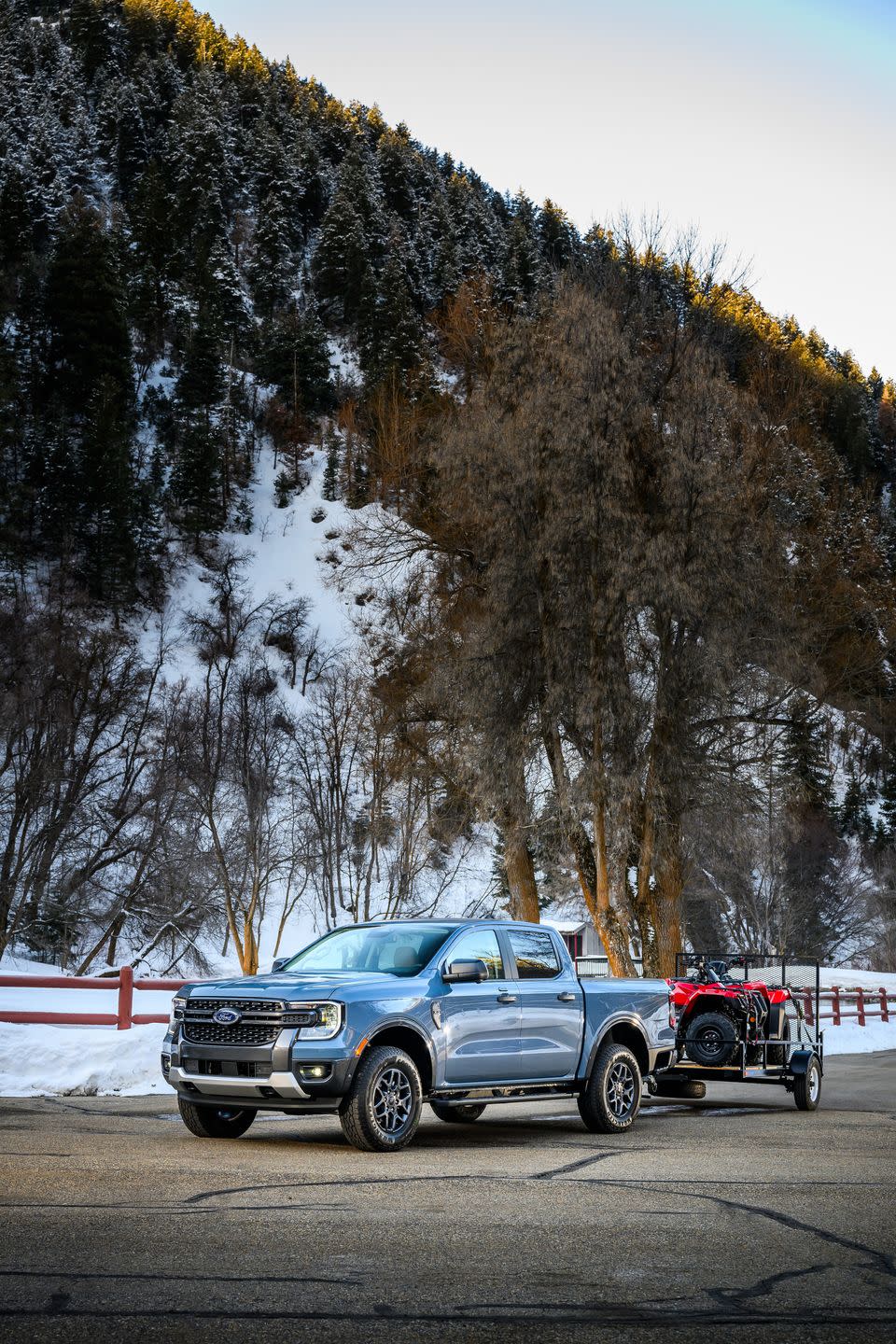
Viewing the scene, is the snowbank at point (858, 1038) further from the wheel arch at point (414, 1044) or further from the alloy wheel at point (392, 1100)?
the alloy wheel at point (392, 1100)

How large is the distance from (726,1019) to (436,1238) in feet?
31.6

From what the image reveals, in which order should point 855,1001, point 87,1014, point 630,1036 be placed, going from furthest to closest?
point 855,1001 < point 87,1014 < point 630,1036

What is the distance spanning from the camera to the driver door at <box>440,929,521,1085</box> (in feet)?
38.2

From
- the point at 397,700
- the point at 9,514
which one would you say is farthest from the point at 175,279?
the point at 397,700

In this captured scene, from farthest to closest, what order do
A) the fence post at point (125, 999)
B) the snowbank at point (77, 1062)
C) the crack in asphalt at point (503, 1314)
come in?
the fence post at point (125, 999)
the snowbank at point (77, 1062)
the crack in asphalt at point (503, 1314)

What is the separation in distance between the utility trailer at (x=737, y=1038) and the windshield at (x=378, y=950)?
4870 millimetres

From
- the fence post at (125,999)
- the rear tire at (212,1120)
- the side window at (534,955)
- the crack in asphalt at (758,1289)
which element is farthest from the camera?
the fence post at (125,999)

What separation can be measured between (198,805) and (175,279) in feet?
223

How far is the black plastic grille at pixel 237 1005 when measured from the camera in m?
10.8

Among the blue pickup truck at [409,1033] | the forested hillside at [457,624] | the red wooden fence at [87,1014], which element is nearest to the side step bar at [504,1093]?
the blue pickup truck at [409,1033]

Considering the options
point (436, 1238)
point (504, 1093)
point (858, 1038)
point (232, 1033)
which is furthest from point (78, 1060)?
point (858, 1038)

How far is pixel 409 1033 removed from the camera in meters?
11.4

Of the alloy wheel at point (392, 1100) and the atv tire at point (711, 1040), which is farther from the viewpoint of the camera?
the atv tire at point (711, 1040)

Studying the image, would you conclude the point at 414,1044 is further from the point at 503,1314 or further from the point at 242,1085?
the point at 503,1314
